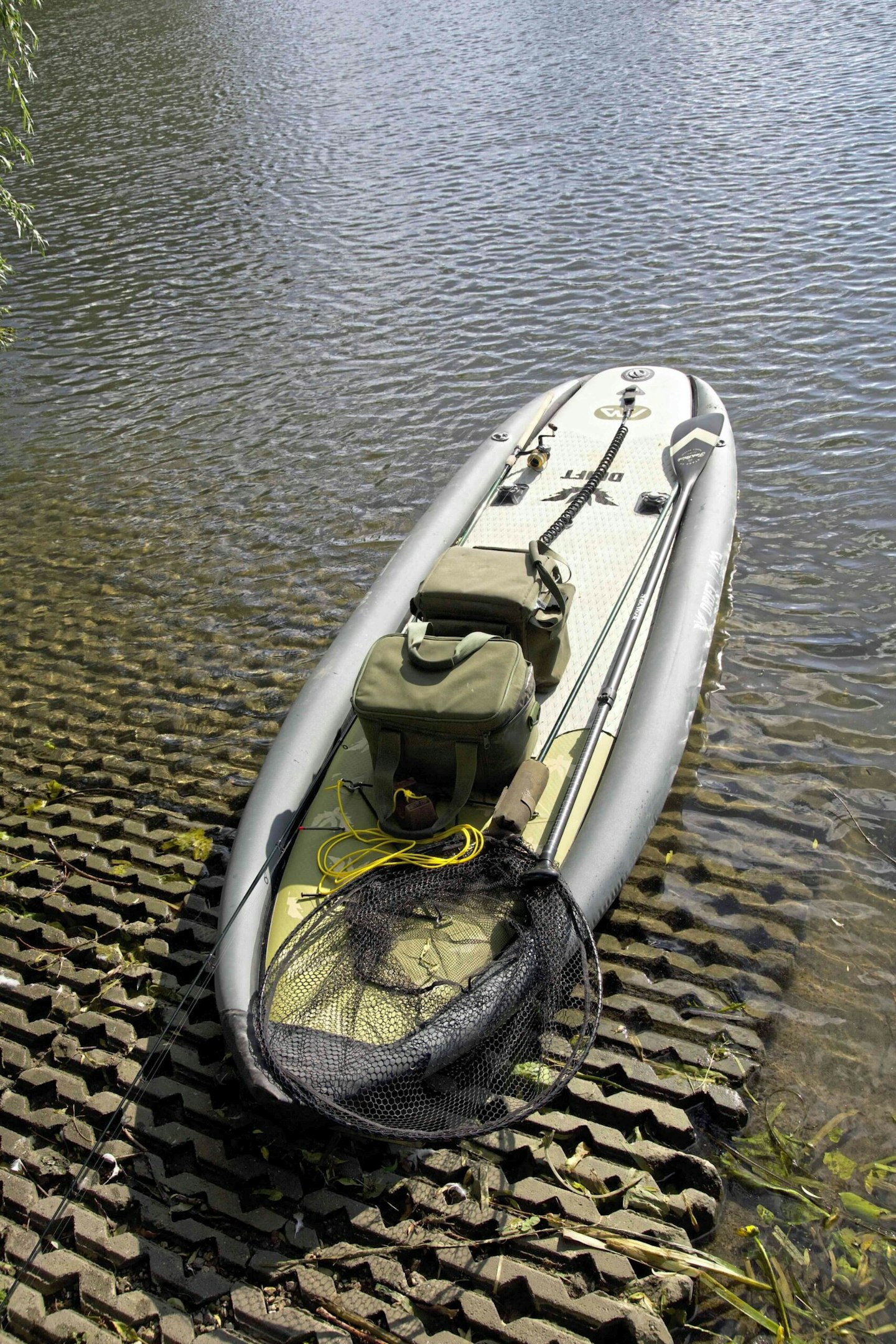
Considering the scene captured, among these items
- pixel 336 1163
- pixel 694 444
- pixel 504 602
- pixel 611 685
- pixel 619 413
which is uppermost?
pixel 504 602

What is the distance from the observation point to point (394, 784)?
4570 millimetres

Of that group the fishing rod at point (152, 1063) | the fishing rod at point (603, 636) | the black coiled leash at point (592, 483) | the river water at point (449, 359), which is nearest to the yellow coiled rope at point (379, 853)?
the fishing rod at point (152, 1063)

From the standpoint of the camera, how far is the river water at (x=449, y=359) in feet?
20.5

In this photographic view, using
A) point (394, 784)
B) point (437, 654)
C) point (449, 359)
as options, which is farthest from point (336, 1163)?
point (449, 359)

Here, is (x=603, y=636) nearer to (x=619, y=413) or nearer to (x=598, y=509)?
(x=598, y=509)

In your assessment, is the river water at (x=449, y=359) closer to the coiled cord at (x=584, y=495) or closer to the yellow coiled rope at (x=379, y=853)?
the coiled cord at (x=584, y=495)

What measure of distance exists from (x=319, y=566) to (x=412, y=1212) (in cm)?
536

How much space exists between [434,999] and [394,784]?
1.01 m

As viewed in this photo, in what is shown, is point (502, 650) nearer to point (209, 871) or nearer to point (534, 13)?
point (209, 871)

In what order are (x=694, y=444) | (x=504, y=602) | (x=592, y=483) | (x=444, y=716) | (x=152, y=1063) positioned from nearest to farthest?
(x=444, y=716) → (x=152, y=1063) → (x=504, y=602) → (x=592, y=483) → (x=694, y=444)

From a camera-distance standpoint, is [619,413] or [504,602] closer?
[504,602]

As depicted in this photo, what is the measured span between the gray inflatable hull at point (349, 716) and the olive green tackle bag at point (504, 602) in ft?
1.74

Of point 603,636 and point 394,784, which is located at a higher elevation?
point 394,784

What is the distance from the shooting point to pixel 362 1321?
3461 mm
